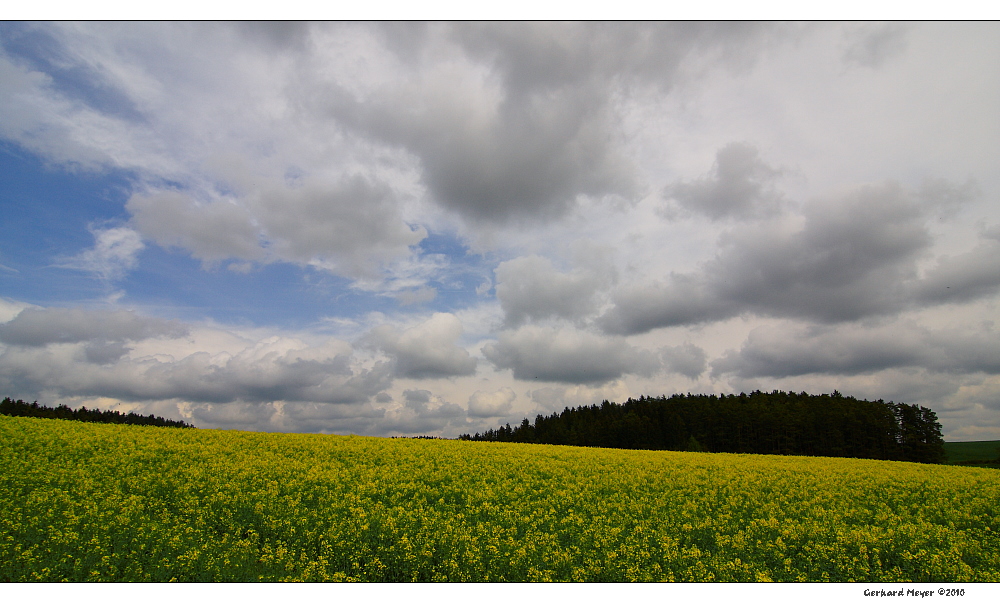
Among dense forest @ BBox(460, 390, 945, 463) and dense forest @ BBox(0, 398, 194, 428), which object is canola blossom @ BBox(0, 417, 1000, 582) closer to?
dense forest @ BBox(460, 390, 945, 463)

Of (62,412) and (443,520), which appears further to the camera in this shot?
(62,412)

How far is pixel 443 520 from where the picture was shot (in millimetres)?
15289

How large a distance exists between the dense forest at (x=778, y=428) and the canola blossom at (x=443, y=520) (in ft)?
198

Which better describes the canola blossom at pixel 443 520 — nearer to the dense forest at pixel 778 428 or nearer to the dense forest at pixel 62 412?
the dense forest at pixel 778 428

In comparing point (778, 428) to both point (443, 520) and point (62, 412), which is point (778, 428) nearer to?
point (443, 520)

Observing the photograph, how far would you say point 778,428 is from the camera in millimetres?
89688

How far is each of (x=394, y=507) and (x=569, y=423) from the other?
119 metres

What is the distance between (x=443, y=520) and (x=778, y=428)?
95.2 meters

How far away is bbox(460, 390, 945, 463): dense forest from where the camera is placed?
8250 centimetres

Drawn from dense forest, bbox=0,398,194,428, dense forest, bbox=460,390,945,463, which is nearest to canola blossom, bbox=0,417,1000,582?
dense forest, bbox=460,390,945,463

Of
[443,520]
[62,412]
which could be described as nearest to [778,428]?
[443,520]
